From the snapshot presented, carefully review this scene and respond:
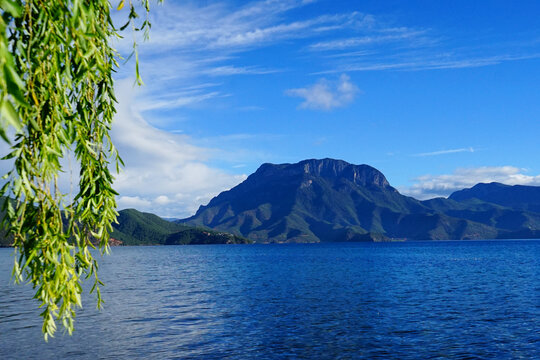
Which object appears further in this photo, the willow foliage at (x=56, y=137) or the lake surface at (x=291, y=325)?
the lake surface at (x=291, y=325)

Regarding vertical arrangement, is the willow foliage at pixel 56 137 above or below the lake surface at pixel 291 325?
above

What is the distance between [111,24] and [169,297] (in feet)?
203

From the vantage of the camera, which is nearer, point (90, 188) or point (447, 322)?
point (90, 188)

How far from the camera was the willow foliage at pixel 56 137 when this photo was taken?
334 inches

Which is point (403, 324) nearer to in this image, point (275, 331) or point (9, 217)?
point (275, 331)

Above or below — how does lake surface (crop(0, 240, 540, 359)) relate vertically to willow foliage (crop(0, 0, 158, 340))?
below

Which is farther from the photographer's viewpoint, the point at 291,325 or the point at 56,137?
the point at 291,325

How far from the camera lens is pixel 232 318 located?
160 ft

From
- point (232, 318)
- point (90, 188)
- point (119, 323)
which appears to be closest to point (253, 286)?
point (232, 318)

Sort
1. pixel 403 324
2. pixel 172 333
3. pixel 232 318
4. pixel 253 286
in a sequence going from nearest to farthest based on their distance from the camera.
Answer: pixel 172 333 < pixel 403 324 < pixel 232 318 < pixel 253 286

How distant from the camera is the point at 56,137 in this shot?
29.7 feet

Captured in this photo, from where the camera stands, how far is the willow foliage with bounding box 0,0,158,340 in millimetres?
8477

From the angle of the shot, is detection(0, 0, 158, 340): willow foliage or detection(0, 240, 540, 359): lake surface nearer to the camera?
detection(0, 0, 158, 340): willow foliage

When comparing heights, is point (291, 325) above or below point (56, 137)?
below
